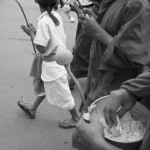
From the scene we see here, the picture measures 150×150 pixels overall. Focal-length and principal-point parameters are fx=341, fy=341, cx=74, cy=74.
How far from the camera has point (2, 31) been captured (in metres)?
7.79

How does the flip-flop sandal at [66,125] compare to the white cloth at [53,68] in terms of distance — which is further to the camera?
the flip-flop sandal at [66,125]

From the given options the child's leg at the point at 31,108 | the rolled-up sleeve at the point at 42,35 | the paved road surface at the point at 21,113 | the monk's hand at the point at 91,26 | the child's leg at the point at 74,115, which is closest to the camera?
the monk's hand at the point at 91,26

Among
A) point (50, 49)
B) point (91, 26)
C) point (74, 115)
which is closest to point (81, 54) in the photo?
point (74, 115)

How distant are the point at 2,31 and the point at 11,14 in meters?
2.26

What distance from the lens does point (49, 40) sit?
3.24 meters

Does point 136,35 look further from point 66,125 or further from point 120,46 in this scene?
point 66,125

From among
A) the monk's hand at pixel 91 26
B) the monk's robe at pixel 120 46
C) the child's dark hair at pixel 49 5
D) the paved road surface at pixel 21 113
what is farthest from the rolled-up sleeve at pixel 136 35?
the paved road surface at pixel 21 113

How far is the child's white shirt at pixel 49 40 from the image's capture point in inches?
125

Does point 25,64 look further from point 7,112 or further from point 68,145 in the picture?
point 68,145

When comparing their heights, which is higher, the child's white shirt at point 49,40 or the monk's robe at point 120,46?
the monk's robe at point 120,46

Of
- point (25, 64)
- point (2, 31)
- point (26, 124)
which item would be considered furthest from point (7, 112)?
point (2, 31)

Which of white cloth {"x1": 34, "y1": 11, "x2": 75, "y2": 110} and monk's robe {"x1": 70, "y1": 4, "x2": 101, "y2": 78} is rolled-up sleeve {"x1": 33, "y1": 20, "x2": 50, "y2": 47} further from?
monk's robe {"x1": 70, "y1": 4, "x2": 101, "y2": 78}

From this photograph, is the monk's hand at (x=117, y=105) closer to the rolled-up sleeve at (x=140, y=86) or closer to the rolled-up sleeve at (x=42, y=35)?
the rolled-up sleeve at (x=140, y=86)

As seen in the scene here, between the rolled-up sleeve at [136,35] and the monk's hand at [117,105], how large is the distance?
1.06ft
